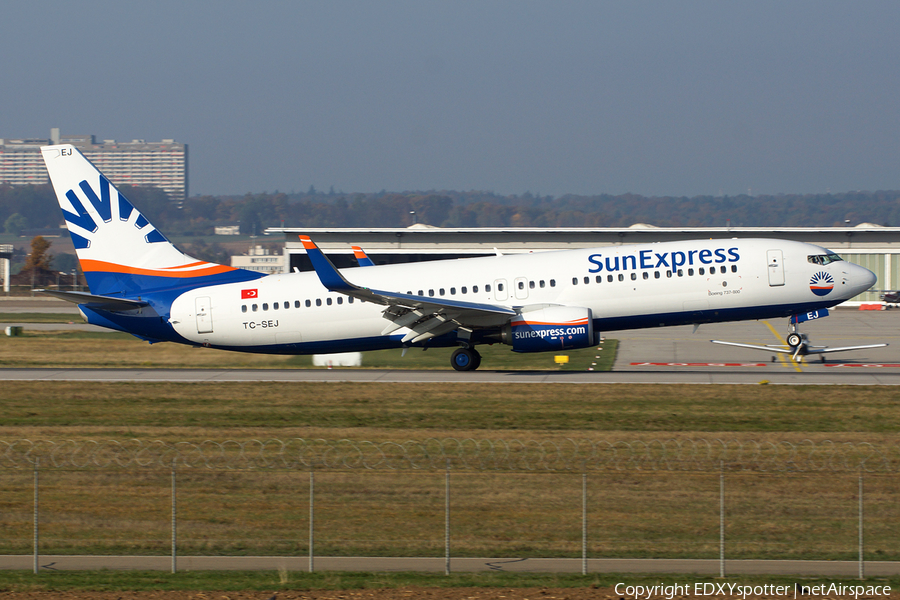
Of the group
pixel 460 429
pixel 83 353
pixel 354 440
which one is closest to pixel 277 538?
pixel 354 440

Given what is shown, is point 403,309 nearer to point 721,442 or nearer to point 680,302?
point 680,302

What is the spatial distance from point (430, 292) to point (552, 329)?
17.3 ft

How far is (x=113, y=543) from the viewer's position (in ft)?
52.6

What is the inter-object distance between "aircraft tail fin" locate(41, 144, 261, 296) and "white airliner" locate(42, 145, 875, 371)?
4cm

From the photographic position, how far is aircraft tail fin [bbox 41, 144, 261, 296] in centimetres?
3766

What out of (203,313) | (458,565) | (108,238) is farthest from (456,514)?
(108,238)

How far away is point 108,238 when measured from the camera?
38156mm

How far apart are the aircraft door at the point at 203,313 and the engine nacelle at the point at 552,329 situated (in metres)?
12.4

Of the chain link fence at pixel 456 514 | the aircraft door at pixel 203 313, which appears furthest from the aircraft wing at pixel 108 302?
the chain link fence at pixel 456 514

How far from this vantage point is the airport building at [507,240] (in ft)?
280

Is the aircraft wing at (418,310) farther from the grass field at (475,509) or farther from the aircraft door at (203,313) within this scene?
the grass field at (475,509)

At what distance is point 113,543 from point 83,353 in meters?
33.7

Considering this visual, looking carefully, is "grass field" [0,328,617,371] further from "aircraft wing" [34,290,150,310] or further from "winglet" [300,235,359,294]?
"winglet" [300,235,359,294]

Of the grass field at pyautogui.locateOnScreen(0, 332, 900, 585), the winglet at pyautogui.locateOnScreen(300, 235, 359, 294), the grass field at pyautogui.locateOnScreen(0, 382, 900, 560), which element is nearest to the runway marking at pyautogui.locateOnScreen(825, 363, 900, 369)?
the grass field at pyautogui.locateOnScreen(0, 332, 900, 585)
